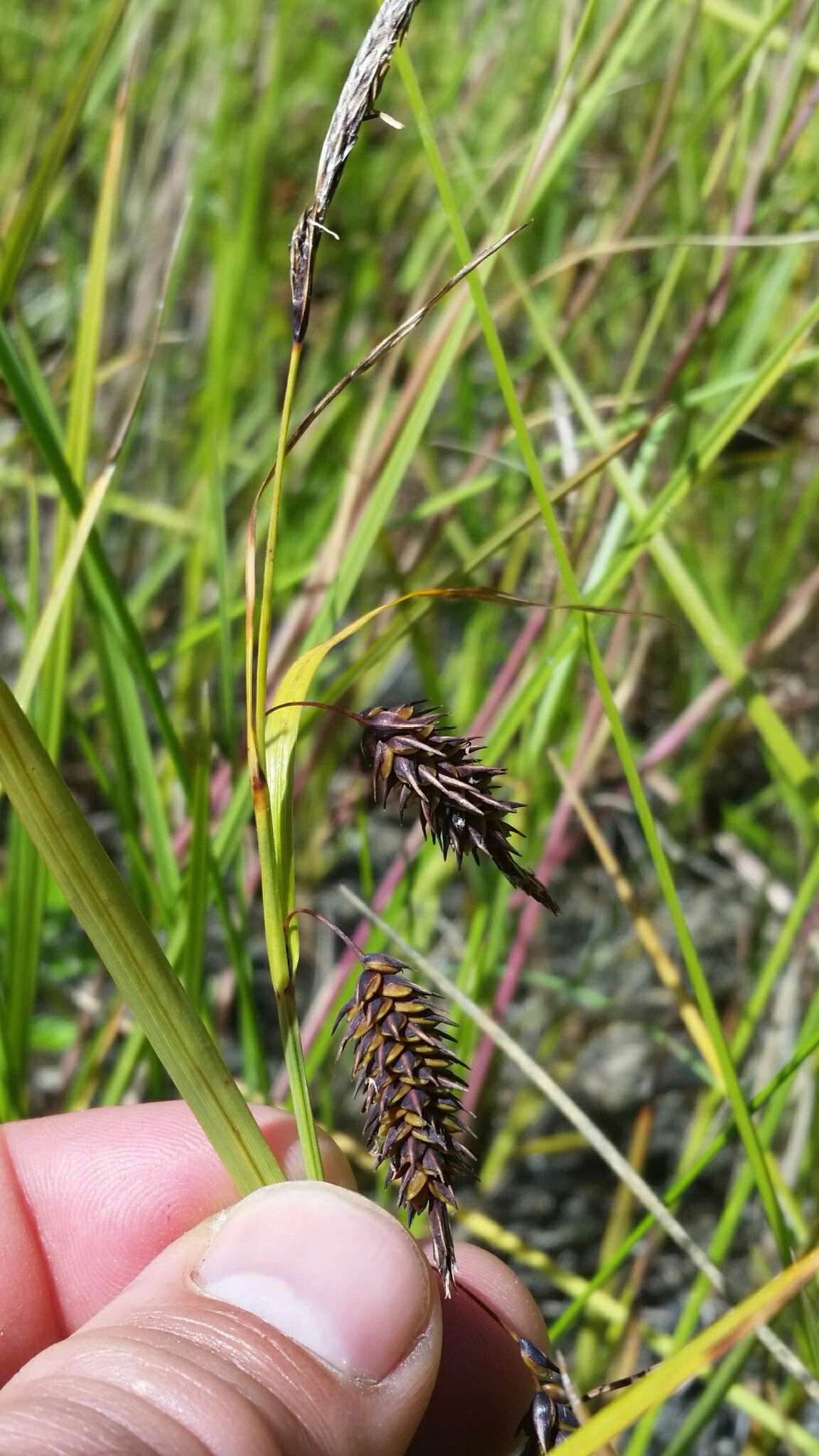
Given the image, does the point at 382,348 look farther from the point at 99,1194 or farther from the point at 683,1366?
Answer: the point at 99,1194

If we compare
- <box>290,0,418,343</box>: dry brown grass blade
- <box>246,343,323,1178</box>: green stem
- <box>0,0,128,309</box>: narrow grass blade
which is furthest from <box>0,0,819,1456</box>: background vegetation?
<box>290,0,418,343</box>: dry brown grass blade

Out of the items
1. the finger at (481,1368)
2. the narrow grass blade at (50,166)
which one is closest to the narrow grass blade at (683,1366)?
the finger at (481,1368)

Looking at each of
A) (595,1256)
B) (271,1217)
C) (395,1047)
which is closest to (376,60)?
(395,1047)

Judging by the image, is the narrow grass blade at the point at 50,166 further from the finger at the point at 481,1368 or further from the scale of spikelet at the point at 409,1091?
the finger at the point at 481,1368

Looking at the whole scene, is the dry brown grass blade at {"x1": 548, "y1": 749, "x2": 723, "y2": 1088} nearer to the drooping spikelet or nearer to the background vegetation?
the background vegetation

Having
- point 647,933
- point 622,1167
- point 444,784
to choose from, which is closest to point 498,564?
point 647,933
